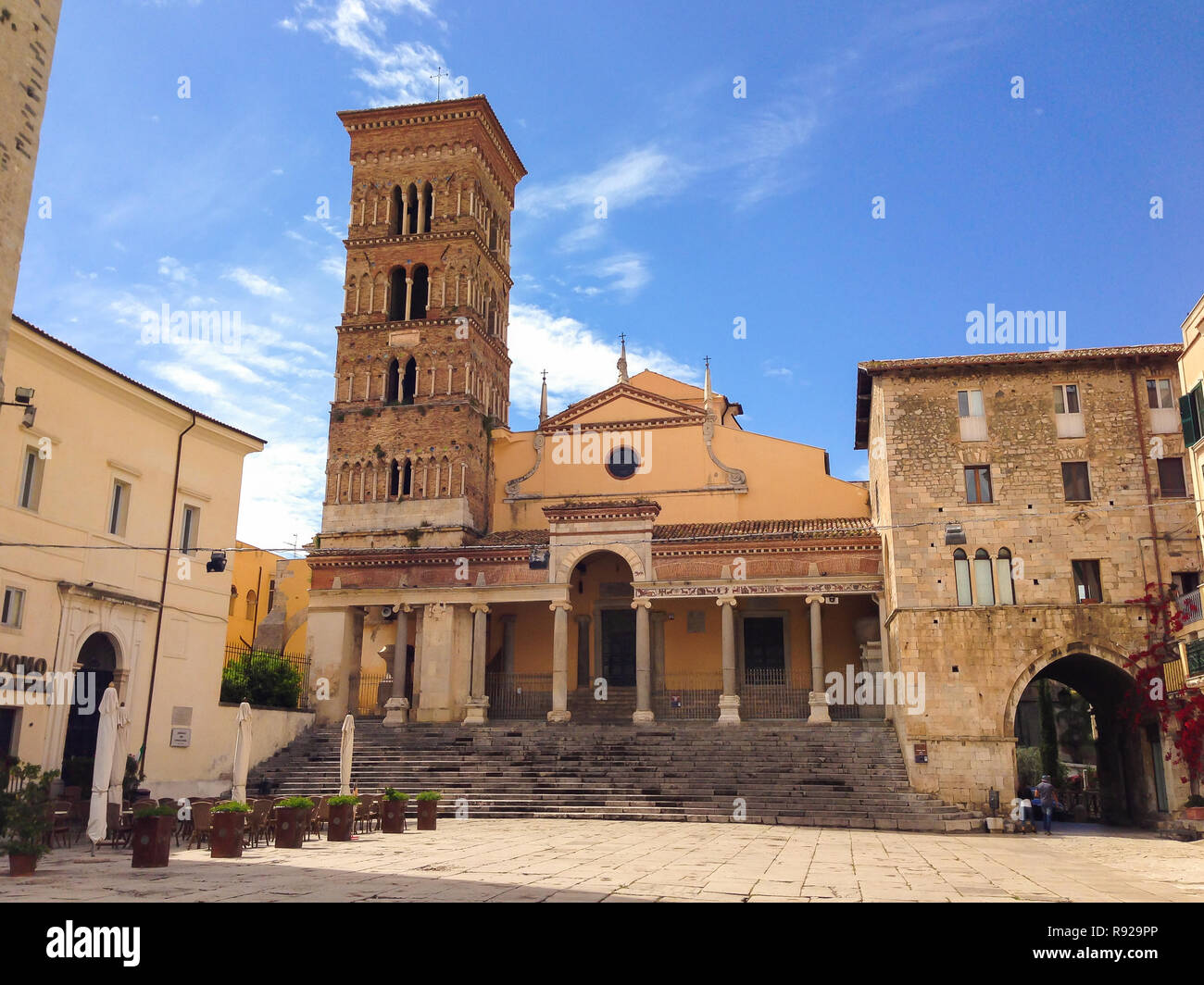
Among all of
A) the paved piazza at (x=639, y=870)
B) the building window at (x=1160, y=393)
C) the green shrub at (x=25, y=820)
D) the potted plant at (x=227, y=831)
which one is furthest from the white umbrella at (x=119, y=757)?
the building window at (x=1160, y=393)

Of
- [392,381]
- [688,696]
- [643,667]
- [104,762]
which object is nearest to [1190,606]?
[643,667]

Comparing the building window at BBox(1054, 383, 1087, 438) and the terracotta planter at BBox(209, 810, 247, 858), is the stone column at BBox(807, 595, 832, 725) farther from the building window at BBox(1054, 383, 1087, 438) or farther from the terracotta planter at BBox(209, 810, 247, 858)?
the terracotta planter at BBox(209, 810, 247, 858)

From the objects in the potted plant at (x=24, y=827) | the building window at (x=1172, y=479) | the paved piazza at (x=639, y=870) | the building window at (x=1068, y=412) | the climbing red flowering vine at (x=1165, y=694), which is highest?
the building window at (x=1068, y=412)

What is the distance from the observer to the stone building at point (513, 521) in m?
29.5

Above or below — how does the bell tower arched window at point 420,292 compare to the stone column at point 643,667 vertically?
above

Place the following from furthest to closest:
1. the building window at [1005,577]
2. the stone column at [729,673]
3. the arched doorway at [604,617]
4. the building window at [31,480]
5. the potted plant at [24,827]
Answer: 1. the arched doorway at [604,617]
2. the stone column at [729,673]
3. the building window at [1005,577]
4. the building window at [31,480]
5. the potted plant at [24,827]

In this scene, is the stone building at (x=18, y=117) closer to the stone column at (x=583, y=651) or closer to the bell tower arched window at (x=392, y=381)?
the bell tower arched window at (x=392, y=381)

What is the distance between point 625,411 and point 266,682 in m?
15.1

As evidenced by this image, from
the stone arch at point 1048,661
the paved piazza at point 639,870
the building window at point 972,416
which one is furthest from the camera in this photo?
the building window at point 972,416

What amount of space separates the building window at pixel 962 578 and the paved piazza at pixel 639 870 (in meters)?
5.96

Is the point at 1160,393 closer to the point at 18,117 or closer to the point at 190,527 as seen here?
the point at 190,527

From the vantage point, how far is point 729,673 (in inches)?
1113

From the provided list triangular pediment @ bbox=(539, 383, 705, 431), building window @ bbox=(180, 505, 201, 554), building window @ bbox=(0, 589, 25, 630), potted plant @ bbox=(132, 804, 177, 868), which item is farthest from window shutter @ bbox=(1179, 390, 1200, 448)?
building window @ bbox=(0, 589, 25, 630)

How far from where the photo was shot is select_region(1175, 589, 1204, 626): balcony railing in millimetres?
20891
